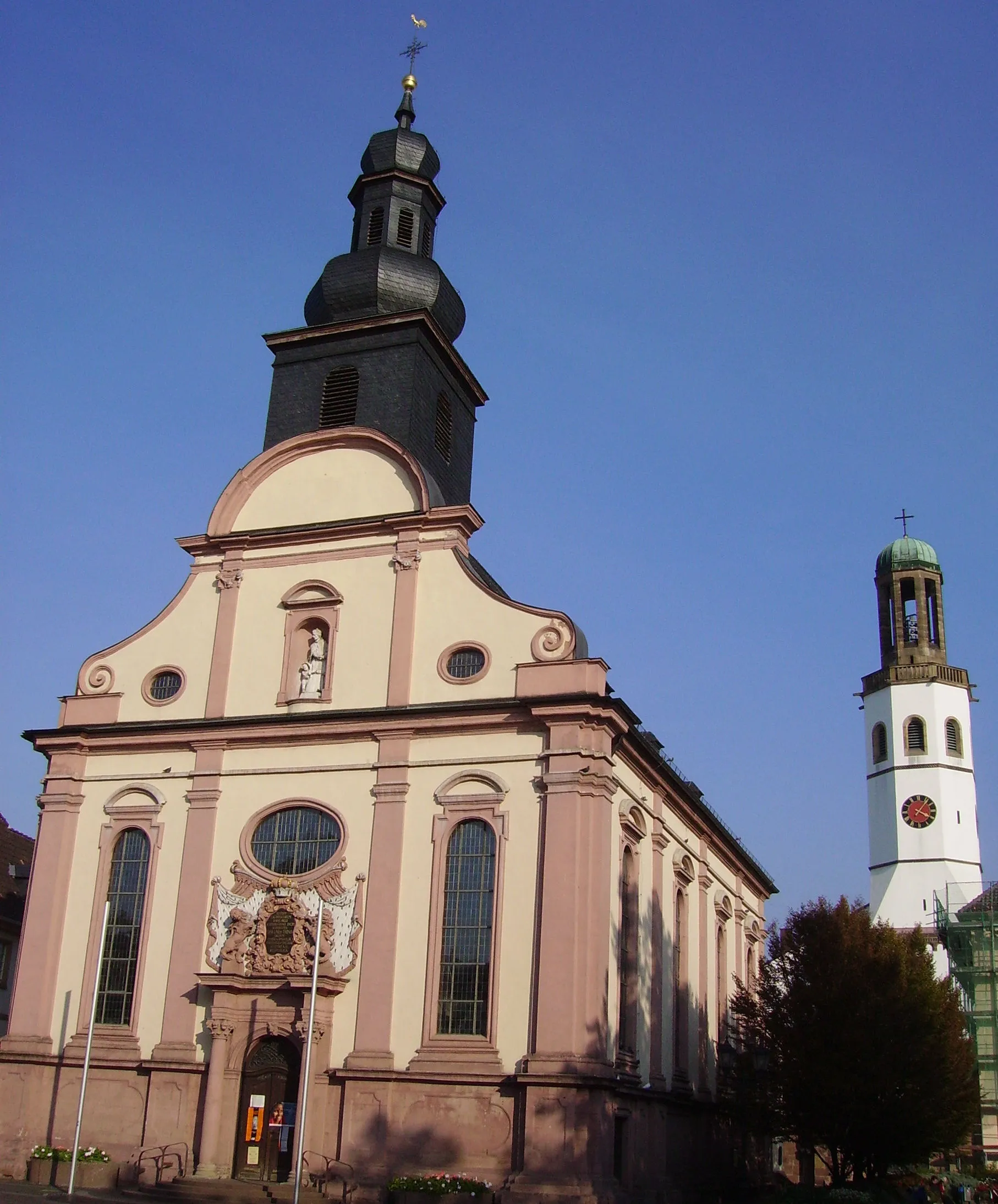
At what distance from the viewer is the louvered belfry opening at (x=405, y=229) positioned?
123ft

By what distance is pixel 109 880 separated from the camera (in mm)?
30312

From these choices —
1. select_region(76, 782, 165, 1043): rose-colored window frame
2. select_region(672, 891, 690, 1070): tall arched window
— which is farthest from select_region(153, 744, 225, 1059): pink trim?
select_region(672, 891, 690, 1070): tall arched window

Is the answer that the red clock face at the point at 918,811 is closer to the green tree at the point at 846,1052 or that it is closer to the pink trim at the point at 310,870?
the green tree at the point at 846,1052

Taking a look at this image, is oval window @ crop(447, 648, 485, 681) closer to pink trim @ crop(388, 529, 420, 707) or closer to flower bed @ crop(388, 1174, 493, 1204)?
pink trim @ crop(388, 529, 420, 707)

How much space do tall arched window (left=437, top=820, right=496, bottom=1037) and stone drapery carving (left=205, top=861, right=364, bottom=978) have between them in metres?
2.00

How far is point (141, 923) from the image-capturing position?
2945 cm

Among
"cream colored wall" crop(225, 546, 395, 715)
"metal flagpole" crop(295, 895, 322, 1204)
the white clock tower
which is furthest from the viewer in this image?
the white clock tower

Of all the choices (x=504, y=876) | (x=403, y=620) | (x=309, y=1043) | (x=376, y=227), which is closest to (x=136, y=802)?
(x=403, y=620)

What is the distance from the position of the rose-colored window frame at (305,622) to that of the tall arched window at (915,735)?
49232 mm

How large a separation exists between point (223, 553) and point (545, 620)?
8829mm

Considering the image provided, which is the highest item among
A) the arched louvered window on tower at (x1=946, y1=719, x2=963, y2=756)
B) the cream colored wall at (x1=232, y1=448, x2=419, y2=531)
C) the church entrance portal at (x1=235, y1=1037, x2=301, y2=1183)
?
the arched louvered window on tower at (x1=946, y1=719, x2=963, y2=756)

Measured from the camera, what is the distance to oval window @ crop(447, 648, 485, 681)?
29141mm

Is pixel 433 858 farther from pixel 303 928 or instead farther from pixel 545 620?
pixel 545 620

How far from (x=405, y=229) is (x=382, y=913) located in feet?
65.4
